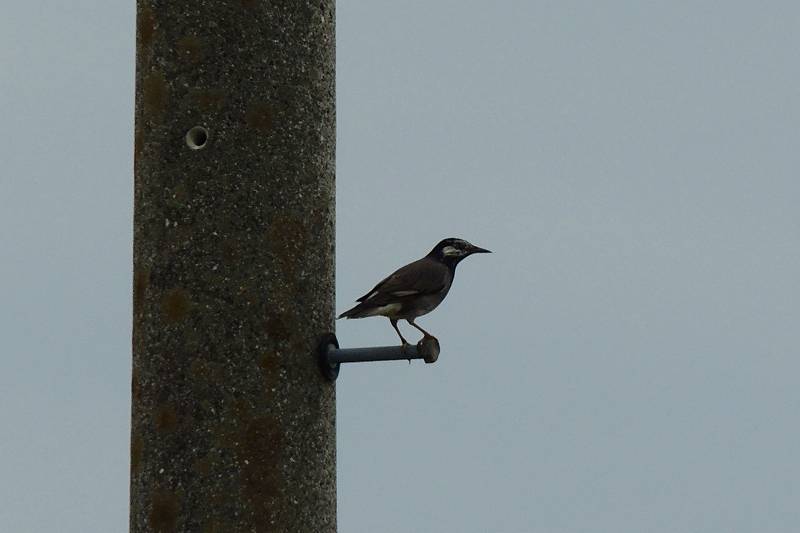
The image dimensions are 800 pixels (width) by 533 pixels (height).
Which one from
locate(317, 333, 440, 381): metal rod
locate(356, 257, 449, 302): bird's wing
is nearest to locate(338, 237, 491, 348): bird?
locate(356, 257, 449, 302): bird's wing

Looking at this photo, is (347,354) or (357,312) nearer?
(347,354)

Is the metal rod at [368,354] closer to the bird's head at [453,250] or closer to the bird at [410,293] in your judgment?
the bird at [410,293]

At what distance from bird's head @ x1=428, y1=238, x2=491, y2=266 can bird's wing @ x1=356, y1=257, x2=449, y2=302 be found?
1.26 ft

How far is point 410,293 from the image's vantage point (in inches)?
462

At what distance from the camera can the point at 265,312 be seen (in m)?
9.63

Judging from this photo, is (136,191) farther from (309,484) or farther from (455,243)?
(455,243)

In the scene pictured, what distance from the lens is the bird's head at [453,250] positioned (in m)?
12.5

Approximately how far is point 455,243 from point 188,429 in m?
3.58

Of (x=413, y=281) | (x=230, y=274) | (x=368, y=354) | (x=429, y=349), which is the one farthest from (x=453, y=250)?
(x=230, y=274)

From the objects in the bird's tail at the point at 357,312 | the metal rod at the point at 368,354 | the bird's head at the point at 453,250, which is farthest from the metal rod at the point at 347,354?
the bird's head at the point at 453,250

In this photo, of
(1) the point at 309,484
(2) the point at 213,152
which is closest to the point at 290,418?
(1) the point at 309,484

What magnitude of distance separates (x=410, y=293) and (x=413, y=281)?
0.07 metres

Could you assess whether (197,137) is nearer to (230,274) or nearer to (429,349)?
(230,274)

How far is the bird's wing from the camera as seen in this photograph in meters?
11.6
